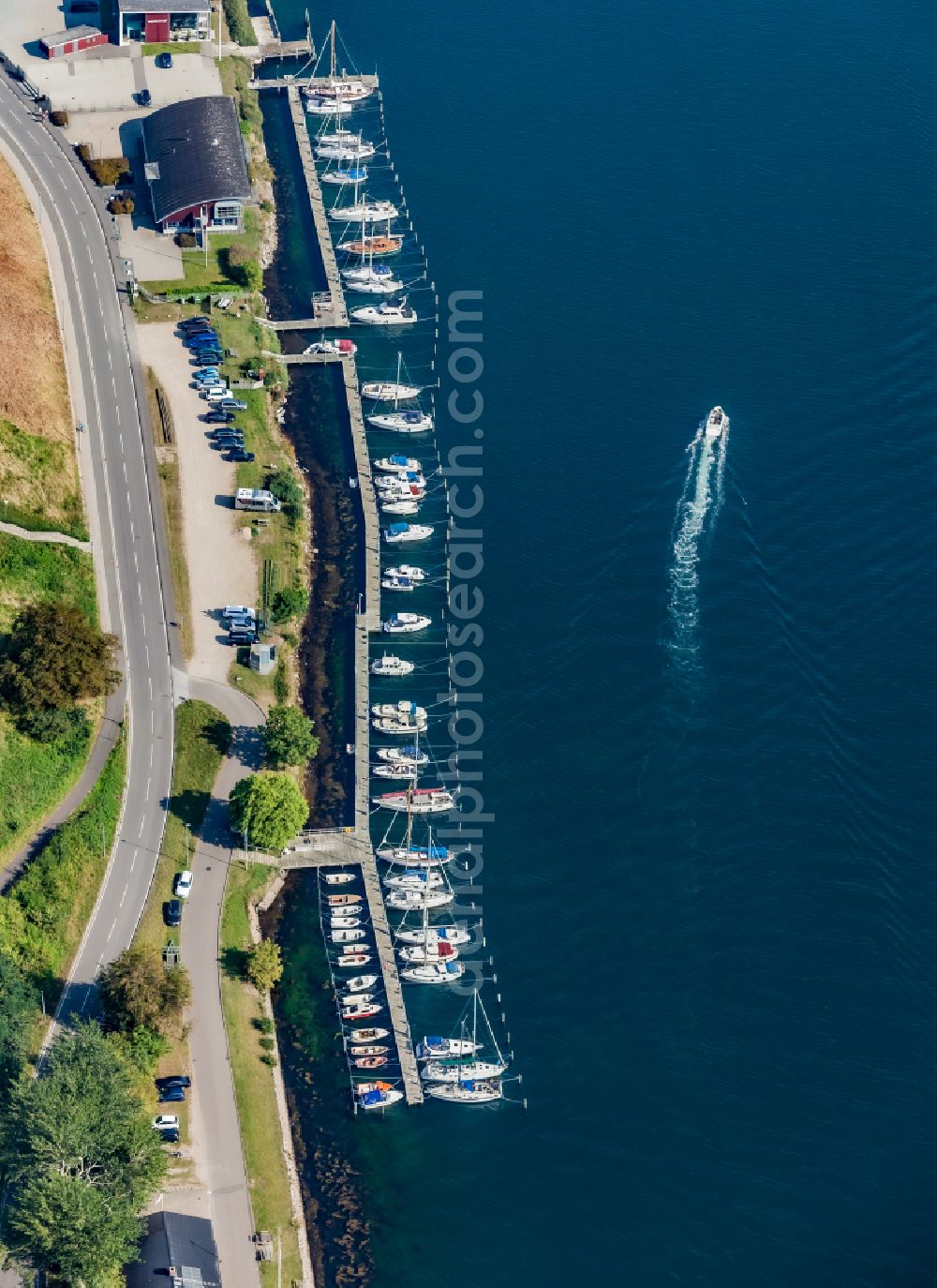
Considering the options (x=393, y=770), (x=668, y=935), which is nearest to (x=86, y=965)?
(x=393, y=770)

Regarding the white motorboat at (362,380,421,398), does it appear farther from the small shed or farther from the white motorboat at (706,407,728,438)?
the small shed

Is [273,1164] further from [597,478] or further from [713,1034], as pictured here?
[597,478]

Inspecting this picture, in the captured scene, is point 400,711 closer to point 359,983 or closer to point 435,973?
point 435,973

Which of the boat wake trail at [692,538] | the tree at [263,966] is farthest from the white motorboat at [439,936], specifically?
the boat wake trail at [692,538]

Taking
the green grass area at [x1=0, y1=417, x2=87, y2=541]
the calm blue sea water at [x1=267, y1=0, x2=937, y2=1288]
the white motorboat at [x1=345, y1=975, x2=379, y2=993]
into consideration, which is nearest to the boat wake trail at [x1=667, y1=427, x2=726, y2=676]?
the calm blue sea water at [x1=267, y1=0, x2=937, y2=1288]

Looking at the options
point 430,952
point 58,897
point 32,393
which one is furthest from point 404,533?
point 58,897
